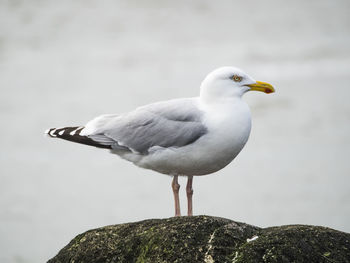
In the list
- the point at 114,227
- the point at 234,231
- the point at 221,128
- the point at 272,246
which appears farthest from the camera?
the point at 221,128

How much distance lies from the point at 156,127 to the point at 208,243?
2.00 metres

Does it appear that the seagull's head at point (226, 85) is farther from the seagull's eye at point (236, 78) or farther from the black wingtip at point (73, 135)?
the black wingtip at point (73, 135)

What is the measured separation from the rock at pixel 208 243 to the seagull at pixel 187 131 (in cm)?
109

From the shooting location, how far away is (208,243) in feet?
12.8

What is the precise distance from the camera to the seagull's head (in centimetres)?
555

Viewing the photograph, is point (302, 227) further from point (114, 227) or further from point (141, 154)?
point (141, 154)

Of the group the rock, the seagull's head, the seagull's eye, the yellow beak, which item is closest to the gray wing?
the seagull's head

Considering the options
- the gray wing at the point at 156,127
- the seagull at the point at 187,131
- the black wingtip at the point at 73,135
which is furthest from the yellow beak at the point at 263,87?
the black wingtip at the point at 73,135

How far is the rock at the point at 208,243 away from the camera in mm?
3746

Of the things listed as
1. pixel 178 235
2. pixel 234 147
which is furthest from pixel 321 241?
pixel 234 147

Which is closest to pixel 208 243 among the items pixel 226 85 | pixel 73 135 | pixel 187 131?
pixel 187 131

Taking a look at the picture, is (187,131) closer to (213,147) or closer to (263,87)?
(213,147)

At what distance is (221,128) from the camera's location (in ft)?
17.1

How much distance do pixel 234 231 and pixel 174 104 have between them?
1.99 m
